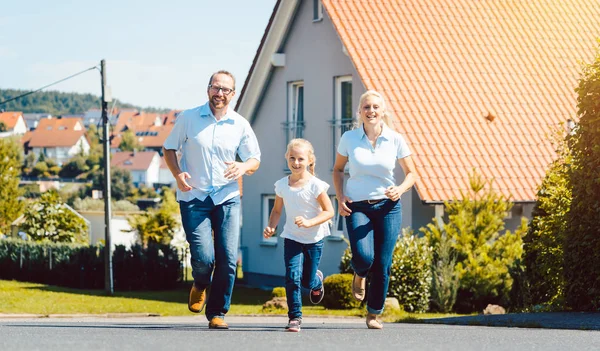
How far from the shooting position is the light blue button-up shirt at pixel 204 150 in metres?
9.27

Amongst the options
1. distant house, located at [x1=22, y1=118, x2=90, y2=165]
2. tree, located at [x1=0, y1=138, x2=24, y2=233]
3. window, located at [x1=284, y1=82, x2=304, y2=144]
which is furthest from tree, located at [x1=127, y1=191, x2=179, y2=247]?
distant house, located at [x1=22, y1=118, x2=90, y2=165]

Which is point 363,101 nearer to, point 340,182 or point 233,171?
point 340,182

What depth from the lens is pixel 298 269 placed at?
973cm

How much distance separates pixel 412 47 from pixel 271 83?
5292mm

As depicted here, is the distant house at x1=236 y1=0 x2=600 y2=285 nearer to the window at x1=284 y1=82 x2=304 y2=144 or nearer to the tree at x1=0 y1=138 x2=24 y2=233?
the window at x1=284 y1=82 x2=304 y2=144

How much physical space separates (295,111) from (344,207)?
20.1 meters

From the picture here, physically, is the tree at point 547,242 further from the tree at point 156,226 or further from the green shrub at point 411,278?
the tree at point 156,226

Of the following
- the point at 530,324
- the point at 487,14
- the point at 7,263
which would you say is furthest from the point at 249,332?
the point at 7,263

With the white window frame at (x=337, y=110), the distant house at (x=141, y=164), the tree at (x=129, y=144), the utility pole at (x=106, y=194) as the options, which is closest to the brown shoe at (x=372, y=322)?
the white window frame at (x=337, y=110)

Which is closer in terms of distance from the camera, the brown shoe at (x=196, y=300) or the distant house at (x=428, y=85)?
the brown shoe at (x=196, y=300)

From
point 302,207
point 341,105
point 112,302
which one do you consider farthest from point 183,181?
point 112,302

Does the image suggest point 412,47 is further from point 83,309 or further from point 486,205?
point 83,309

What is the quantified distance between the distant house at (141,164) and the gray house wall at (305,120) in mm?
129008

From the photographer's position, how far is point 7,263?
37.1 m
